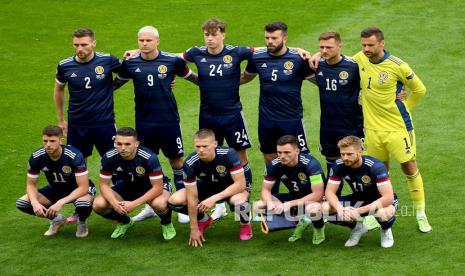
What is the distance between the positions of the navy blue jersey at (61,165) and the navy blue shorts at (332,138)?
8.95 feet

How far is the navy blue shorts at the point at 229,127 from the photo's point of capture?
10977 millimetres

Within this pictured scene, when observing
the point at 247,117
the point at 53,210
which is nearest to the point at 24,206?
the point at 53,210

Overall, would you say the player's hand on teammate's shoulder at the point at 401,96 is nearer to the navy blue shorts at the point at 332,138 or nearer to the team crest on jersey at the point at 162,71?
the navy blue shorts at the point at 332,138

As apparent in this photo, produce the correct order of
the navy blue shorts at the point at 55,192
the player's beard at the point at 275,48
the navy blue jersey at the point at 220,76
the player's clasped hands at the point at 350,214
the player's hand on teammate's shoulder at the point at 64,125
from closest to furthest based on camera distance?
the player's clasped hands at the point at 350,214 → the navy blue shorts at the point at 55,192 → the player's beard at the point at 275,48 → the navy blue jersey at the point at 220,76 → the player's hand on teammate's shoulder at the point at 64,125

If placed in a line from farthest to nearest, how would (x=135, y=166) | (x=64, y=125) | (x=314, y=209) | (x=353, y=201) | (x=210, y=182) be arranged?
(x=64, y=125) < (x=210, y=182) < (x=135, y=166) < (x=353, y=201) < (x=314, y=209)

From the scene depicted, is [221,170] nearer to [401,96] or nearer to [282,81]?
[282,81]

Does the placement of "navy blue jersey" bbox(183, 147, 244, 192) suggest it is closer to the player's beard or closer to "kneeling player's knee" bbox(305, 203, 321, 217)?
"kneeling player's knee" bbox(305, 203, 321, 217)

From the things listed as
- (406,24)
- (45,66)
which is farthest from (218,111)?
(406,24)

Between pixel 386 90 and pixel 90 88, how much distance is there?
3.36 meters

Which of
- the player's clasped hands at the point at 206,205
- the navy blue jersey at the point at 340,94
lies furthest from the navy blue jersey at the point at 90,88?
the navy blue jersey at the point at 340,94

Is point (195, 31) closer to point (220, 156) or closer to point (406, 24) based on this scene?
point (406, 24)

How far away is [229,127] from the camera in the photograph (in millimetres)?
11016

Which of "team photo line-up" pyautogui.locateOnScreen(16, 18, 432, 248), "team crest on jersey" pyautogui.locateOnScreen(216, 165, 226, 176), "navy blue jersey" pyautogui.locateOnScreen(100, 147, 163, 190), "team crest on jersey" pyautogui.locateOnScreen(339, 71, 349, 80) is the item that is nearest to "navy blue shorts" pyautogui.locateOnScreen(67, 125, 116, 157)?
"team photo line-up" pyautogui.locateOnScreen(16, 18, 432, 248)

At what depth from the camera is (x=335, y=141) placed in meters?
10.8
